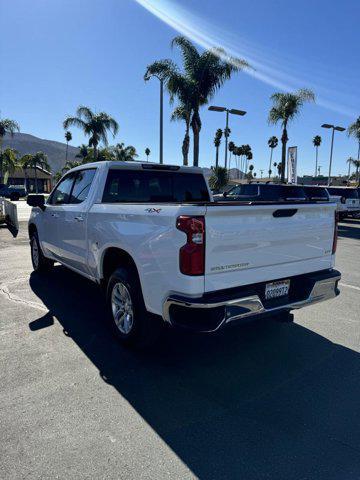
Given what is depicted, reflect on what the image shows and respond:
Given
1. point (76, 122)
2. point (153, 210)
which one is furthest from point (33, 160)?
point (153, 210)

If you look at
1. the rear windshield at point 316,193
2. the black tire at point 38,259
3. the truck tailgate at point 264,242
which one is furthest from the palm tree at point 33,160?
the truck tailgate at point 264,242

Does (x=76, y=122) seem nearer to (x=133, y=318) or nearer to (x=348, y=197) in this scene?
(x=348, y=197)

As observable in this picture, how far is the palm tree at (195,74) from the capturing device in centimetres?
2206

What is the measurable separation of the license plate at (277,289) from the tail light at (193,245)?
82 cm

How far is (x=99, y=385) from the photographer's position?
343 cm

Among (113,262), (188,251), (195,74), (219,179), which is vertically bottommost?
(113,262)

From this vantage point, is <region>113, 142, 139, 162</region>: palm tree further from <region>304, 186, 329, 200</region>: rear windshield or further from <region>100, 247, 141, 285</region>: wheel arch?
<region>100, 247, 141, 285</region>: wheel arch

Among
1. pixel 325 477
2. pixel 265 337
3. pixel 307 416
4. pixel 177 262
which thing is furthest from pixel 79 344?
pixel 325 477

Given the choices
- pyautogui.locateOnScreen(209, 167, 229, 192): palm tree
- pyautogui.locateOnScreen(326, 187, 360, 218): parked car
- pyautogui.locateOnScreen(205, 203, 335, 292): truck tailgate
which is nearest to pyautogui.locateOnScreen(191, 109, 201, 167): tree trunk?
pyautogui.locateOnScreen(209, 167, 229, 192): palm tree

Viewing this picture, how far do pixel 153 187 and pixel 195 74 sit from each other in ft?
62.4

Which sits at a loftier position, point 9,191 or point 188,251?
point 188,251

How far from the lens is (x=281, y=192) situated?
15.8 m

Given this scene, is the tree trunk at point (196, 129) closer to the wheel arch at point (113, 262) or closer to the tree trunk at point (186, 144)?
the tree trunk at point (186, 144)

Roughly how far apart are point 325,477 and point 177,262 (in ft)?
5.77
